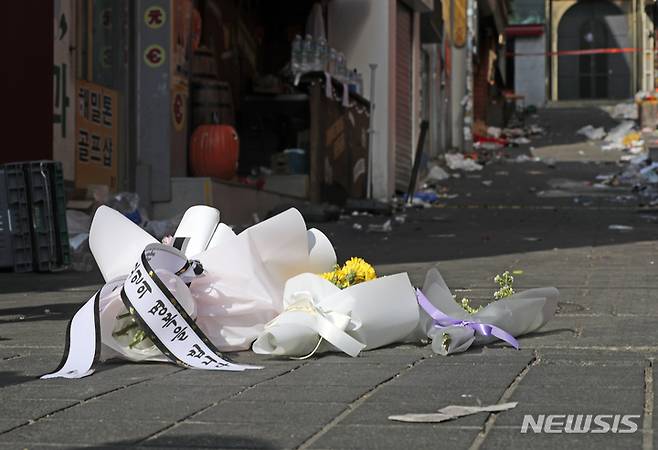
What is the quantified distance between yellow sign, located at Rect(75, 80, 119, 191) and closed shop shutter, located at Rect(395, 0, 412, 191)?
29.1 ft

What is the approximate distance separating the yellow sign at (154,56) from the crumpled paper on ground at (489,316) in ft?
25.5

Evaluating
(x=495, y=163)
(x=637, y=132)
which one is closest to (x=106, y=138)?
(x=495, y=163)

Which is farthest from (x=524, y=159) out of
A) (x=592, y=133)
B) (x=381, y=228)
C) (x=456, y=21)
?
(x=381, y=228)

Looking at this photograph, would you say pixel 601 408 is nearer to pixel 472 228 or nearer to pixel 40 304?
pixel 40 304

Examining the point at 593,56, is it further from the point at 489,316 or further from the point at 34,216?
the point at 489,316

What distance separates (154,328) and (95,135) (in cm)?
762

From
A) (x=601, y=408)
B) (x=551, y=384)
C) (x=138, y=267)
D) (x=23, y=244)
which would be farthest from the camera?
(x=23, y=244)

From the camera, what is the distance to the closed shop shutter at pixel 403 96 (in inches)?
819

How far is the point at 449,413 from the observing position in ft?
10.8

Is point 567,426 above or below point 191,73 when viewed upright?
below

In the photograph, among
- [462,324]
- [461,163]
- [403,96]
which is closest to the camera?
[462,324]

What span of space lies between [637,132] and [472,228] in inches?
756

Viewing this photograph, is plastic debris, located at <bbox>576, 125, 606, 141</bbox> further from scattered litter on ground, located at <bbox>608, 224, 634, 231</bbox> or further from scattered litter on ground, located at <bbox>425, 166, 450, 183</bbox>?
scattered litter on ground, located at <bbox>608, 224, 634, 231</bbox>

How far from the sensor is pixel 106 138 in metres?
12.0
